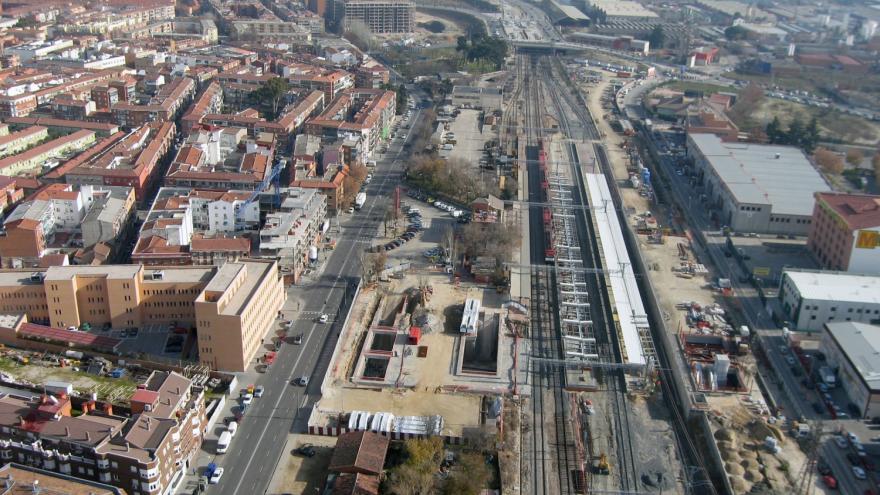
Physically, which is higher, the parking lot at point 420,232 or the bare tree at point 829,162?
the bare tree at point 829,162

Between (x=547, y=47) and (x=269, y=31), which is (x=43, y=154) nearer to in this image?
(x=269, y=31)

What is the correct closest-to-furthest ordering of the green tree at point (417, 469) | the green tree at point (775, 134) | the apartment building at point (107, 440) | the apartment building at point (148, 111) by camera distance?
the apartment building at point (107, 440) < the green tree at point (417, 469) < the apartment building at point (148, 111) < the green tree at point (775, 134)

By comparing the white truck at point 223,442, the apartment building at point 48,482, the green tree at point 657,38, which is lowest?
the white truck at point 223,442

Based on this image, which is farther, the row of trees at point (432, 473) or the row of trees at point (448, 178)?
the row of trees at point (448, 178)

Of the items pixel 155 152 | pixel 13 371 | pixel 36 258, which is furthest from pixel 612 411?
pixel 155 152

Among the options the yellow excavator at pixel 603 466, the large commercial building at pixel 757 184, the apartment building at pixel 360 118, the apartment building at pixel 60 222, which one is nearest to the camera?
the yellow excavator at pixel 603 466

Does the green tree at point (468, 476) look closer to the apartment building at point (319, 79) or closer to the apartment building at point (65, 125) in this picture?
the apartment building at point (65, 125)

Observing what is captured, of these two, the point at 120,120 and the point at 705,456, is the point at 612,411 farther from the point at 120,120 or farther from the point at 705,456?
the point at 120,120

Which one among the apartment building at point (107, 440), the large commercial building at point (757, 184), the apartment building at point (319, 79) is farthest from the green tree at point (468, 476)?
the apartment building at point (319, 79)
